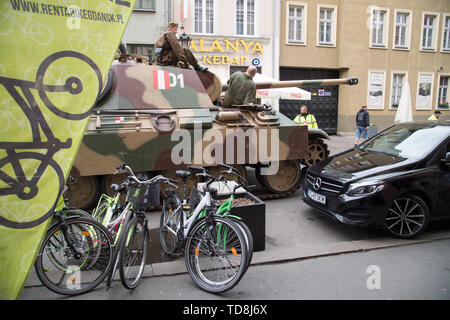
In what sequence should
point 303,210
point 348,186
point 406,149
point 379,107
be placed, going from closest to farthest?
point 348,186
point 406,149
point 303,210
point 379,107

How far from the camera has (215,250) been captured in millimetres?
→ 3434

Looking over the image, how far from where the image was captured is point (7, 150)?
268cm

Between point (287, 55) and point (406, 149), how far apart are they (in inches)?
579

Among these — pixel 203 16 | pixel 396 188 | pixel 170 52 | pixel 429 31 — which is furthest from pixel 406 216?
pixel 429 31

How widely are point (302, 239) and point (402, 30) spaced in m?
19.7

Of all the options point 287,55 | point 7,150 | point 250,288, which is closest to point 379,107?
point 287,55

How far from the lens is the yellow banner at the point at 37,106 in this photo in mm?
2662

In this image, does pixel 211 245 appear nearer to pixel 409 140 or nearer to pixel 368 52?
pixel 409 140

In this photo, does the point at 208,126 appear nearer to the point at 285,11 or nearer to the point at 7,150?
the point at 7,150

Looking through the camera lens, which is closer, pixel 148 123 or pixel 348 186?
pixel 348 186

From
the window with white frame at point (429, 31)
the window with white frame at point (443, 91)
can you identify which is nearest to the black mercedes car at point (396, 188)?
the window with white frame at point (429, 31)

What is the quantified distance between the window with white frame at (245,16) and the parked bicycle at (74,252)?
16.3 meters

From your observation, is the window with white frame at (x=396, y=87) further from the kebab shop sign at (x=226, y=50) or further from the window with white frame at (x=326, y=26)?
the kebab shop sign at (x=226, y=50)

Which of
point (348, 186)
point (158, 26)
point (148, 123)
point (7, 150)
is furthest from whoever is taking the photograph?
point (158, 26)
